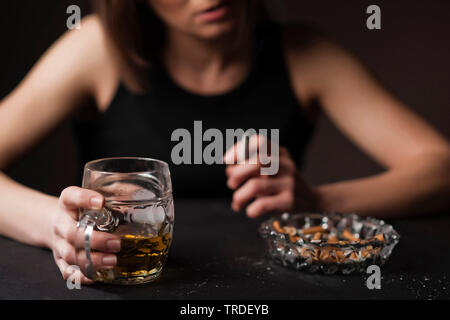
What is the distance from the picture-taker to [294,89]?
1.24 metres

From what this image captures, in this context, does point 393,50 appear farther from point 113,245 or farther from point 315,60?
point 113,245

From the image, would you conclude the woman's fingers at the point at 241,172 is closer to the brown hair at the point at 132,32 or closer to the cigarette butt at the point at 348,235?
the cigarette butt at the point at 348,235

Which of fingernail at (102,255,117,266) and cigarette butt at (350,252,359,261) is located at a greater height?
fingernail at (102,255,117,266)

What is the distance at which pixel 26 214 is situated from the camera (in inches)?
29.8

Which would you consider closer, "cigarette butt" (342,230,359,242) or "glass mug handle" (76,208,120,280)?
"glass mug handle" (76,208,120,280)

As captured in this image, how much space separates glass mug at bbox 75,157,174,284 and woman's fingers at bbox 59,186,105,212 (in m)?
0.01

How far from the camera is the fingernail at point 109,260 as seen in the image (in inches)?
23.3

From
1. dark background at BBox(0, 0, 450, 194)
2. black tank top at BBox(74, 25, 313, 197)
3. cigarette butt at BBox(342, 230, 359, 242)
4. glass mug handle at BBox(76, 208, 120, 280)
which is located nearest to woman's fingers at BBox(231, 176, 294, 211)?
cigarette butt at BBox(342, 230, 359, 242)

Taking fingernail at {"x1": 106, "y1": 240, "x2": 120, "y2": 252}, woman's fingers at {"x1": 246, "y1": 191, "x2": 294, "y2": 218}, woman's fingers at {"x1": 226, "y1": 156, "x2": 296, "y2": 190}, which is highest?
woman's fingers at {"x1": 226, "y1": 156, "x2": 296, "y2": 190}

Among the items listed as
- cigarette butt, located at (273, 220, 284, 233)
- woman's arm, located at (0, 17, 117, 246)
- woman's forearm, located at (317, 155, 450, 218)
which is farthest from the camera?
woman's arm, located at (0, 17, 117, 246)

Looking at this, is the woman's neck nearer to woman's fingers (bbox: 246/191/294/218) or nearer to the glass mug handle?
woman's fingers (bbox: 246/191/294/218)

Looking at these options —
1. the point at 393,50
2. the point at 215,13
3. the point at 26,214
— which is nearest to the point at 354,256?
the point at 26,214

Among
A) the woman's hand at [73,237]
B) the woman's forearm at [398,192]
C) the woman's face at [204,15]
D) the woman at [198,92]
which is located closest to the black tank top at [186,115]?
the woman at [198,92]

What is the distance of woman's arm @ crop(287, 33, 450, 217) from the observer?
0.98 metres
